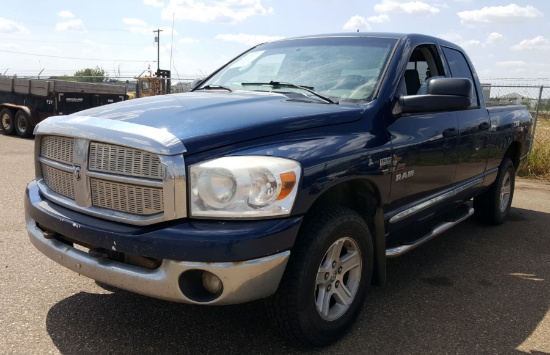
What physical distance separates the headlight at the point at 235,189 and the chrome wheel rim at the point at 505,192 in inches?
170

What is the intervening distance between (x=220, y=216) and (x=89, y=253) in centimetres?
81

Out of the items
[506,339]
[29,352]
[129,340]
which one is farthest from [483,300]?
[29,352]

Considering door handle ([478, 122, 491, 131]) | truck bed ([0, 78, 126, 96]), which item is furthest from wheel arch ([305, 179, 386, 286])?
truck bed ([0, 78, 126, 96])

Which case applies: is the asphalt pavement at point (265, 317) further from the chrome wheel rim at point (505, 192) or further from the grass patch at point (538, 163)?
the grass patch at point (538, 163)

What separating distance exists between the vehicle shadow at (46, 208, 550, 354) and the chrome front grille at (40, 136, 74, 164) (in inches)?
40.9

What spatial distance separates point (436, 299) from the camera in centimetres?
383

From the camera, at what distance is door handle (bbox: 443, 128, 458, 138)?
4.05 m

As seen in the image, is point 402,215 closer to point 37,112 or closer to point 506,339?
point 506,339

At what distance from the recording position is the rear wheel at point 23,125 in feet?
47.1

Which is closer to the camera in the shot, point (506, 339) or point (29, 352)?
point (29, 352)

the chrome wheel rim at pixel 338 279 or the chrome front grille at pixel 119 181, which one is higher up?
the chrome front grille at pixel 119 181

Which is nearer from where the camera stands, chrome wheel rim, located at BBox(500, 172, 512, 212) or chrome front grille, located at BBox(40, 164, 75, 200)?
chrome front grille, located at BBox(40, 164, 75, 200)

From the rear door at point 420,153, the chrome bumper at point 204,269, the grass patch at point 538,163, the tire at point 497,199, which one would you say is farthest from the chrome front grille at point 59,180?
the grass patch at point 538,163

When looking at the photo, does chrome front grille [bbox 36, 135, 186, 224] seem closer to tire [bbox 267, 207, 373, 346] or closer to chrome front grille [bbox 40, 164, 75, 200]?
chrome front grille [bbox 40, 164, 75, 200]
